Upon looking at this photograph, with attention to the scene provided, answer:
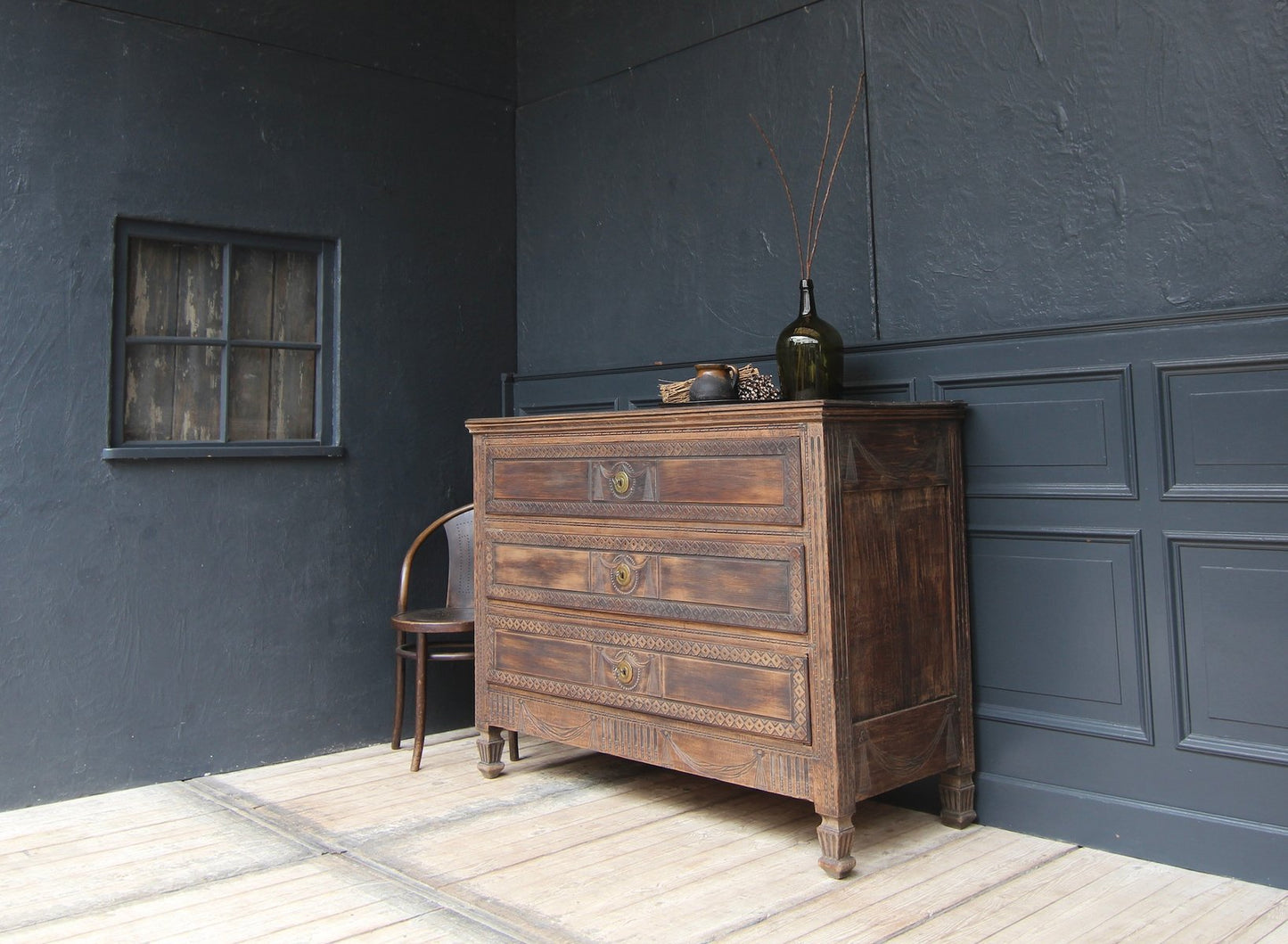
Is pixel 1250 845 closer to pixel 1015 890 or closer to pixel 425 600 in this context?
pixel 1015 890

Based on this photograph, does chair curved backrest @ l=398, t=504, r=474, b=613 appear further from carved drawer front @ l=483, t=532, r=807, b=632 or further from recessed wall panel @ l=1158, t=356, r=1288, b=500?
recessed wall panel @ l=1158, t=356, r=1288, b=500

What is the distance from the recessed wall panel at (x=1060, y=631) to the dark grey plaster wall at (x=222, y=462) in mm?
2178

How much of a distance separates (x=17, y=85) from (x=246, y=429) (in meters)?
1.28

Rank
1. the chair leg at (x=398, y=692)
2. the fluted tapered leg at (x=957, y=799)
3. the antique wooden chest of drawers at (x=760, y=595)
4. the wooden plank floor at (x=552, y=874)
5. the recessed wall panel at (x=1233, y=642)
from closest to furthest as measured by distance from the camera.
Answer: the wooden plank floor at (x=552, y=874)
the recessed wall panel at (x=1233, y=642)
the antique wooden chest of drawers at (x=760, y=595)
the fluted tapered leg at (x=957, y=799)
the chair leg at (x=398, y=692)

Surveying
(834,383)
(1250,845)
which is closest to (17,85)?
(834,383)

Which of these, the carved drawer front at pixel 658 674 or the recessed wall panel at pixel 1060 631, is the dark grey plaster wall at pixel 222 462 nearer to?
the carved drawer front at pixel 658 674

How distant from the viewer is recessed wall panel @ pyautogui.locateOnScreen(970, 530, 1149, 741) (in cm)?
266

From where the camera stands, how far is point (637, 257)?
398 cm

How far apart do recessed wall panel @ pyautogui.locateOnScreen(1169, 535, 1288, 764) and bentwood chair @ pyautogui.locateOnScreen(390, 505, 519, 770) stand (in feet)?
6.84

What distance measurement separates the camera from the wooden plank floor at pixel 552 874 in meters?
2.26

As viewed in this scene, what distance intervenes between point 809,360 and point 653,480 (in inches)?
21.4

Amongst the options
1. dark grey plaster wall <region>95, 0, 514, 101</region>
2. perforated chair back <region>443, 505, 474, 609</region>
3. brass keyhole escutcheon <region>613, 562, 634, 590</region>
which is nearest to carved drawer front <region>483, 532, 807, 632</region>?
brass keyhole escutcheon <region>613, 562, 634, 590</region>

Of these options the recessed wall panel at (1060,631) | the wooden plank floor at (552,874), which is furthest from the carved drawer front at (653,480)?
the wooden plank floor at (552,874)

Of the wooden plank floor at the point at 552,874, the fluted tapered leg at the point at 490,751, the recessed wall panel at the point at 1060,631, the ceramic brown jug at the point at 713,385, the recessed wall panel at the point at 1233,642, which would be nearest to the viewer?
the wooden plank floor at the point at 552,874
